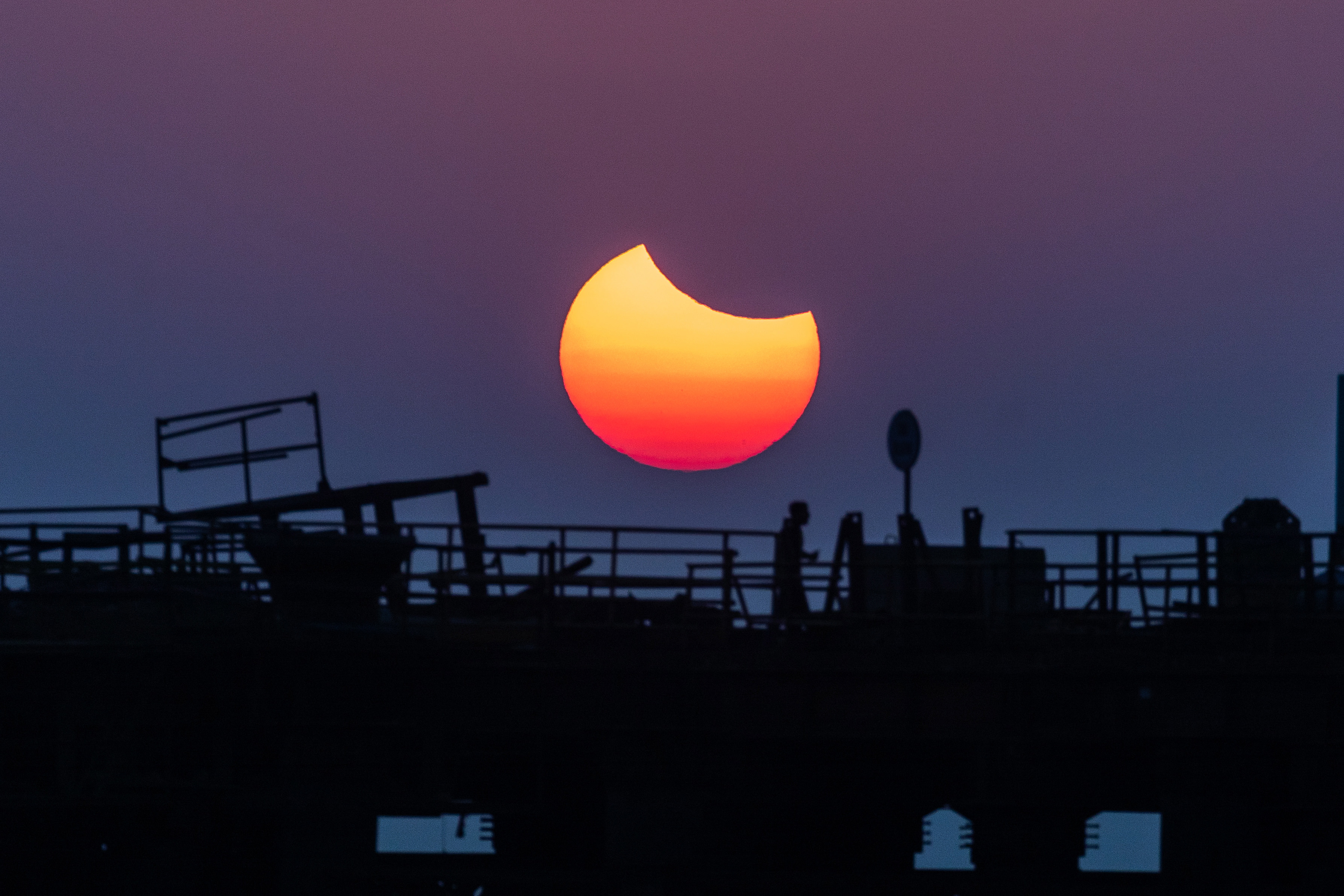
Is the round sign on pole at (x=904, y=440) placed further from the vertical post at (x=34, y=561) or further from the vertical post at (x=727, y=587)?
the vertical post at (x=34, y=561)

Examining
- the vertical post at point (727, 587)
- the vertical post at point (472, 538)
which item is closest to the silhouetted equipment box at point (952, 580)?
the vertical post at point (727, 587)

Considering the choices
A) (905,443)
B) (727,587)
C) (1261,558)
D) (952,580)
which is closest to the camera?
(727,587)

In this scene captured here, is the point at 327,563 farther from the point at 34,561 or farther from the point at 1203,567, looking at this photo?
the point at 1203,567

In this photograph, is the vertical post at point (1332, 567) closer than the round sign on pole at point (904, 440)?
Yes

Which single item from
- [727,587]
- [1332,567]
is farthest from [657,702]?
[1332,567]

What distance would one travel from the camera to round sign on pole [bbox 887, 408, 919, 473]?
90.0ft

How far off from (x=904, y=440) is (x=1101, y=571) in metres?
3.71

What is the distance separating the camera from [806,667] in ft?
77.3

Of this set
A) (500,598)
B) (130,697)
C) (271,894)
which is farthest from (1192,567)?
(271,894)

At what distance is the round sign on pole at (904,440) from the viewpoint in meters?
27.4

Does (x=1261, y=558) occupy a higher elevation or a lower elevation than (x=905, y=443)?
lower

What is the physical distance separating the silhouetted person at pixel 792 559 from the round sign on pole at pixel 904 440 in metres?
1.41

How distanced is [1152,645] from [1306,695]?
Answer: 2292mm

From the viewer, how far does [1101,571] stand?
2502 cm
